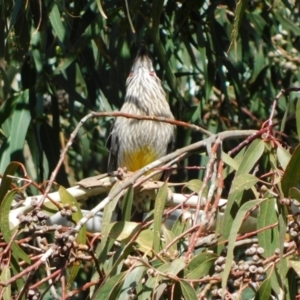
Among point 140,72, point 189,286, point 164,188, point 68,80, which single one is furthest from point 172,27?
point 189,286

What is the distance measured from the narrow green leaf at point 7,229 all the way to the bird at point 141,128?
1.77 m

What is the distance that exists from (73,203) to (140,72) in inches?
71.5

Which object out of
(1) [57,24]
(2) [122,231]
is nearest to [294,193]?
(2) [122,231]

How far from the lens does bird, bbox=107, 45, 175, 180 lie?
3814 mm

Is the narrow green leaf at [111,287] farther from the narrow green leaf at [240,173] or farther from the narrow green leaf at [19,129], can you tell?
the narrow green leaf at [19,129]

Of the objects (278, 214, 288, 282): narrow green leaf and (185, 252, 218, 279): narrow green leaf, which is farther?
(185, 252, 218, 279): narrow green leaf

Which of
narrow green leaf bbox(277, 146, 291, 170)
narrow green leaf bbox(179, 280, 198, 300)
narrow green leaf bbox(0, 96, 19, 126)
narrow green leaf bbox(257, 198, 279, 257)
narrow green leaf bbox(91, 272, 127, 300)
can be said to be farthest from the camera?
narrow green leaf bbox(0, 96, 19, 126)

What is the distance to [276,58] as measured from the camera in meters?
4.18

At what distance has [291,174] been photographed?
188 centimetres

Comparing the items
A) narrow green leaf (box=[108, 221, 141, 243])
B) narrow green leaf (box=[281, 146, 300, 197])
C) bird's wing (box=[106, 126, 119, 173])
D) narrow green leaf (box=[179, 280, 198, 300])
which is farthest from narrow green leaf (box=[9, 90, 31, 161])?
narrow green leaf (box=[179, 280, 198, 300])

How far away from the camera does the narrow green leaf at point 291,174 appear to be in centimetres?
188

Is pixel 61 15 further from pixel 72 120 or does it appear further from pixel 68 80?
pixel 72 120

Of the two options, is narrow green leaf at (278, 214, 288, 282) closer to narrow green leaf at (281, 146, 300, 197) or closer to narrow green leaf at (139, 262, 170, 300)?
narrow green leaf at (281, 146, 300, 197)

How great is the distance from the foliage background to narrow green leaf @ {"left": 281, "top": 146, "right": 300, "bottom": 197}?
89 cm
